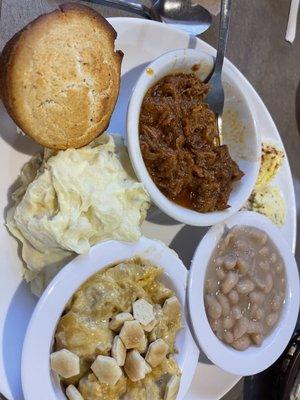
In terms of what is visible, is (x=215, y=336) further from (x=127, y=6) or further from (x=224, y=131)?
(x=127, y=6)

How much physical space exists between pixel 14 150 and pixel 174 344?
1134 millimetres

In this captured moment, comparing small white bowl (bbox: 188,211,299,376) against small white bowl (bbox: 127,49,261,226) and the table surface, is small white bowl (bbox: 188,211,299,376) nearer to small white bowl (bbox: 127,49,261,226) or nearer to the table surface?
small white bowl (bbox: 127,49,261,226)

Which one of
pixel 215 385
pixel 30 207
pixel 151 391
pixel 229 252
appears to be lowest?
pixel 215 385

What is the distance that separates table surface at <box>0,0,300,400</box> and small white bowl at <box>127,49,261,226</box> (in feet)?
1.75

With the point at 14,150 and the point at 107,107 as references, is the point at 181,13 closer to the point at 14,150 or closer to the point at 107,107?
the point at 107,107

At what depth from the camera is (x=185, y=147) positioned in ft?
7.63

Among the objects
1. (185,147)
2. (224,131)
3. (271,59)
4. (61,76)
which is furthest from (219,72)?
(271,59)

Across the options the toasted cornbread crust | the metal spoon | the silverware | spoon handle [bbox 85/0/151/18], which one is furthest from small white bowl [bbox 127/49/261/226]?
spoon handle [bbox 85/0/151/18]

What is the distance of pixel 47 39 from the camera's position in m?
1.91

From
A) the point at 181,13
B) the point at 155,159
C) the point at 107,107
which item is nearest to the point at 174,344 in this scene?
the point at 155,159

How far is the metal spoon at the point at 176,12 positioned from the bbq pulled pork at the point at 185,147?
0.40 m

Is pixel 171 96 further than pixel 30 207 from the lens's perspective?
Yes

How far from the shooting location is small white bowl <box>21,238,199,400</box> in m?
1.93

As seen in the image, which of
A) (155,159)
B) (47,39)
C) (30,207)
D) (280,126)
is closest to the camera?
(47,39)
